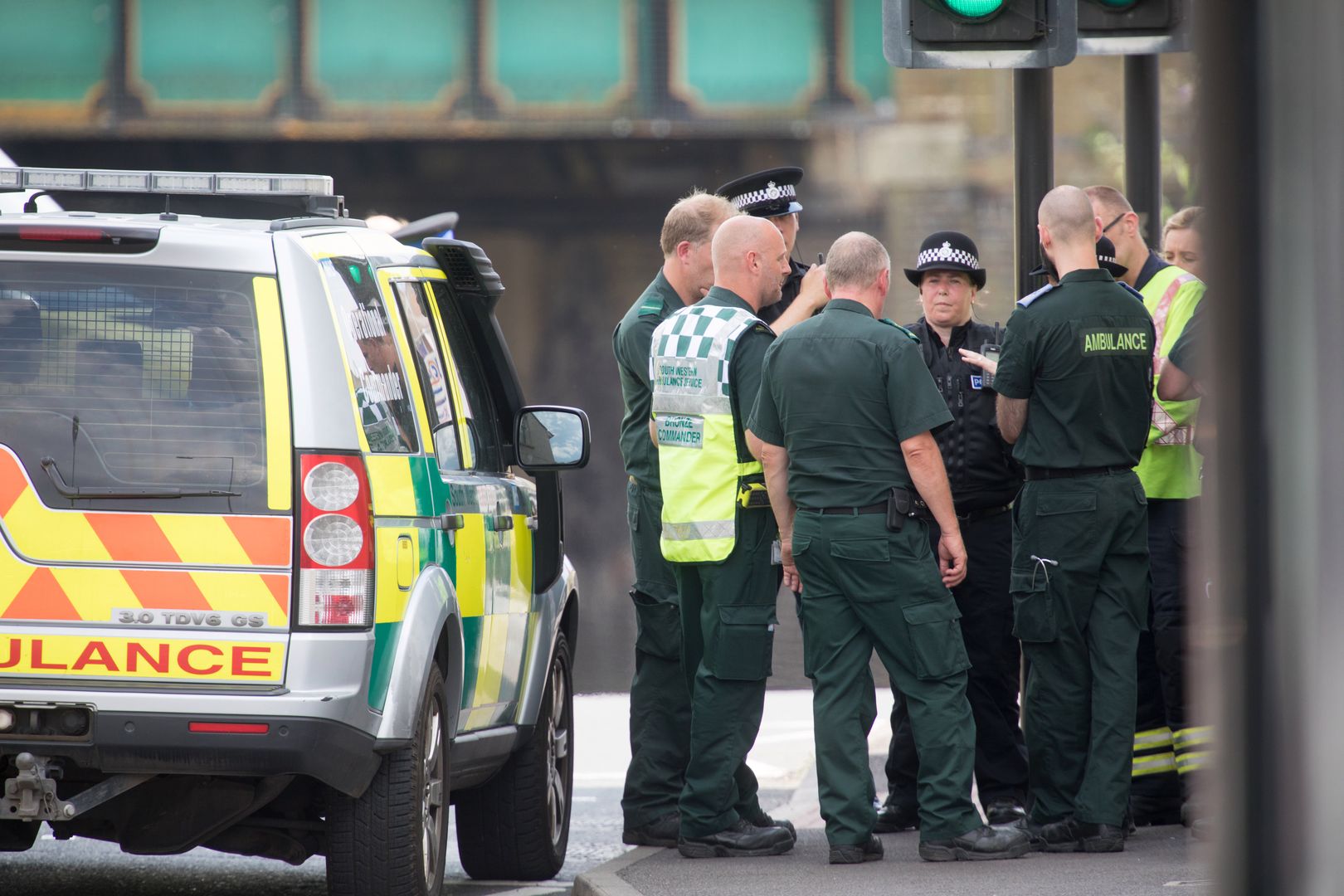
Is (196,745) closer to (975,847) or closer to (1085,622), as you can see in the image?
(975,847)

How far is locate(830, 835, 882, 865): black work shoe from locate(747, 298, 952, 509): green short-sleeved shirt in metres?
1.02

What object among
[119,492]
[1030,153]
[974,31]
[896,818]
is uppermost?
[974,31]

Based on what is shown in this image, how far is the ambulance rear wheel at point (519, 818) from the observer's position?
6312mm

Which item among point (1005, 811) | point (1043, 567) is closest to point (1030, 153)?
point (1043, 567)

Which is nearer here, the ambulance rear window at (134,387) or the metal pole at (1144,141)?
the ambulance rear window at (134,387)

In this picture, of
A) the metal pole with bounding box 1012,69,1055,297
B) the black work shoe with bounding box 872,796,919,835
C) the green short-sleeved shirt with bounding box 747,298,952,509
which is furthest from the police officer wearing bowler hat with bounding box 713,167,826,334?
the black work shoe with bounding box 872,796,919,835

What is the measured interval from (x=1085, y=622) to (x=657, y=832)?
1.59m

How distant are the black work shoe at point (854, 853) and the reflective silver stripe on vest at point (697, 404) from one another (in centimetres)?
138

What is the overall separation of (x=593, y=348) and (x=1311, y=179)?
12198mm

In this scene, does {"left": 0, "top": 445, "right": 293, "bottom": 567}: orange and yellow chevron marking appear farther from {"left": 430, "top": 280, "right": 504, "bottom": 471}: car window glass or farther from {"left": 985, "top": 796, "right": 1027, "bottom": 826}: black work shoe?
{"left": 985, "top": 796, "right": 1027, "bottom": 826}: black work shoe

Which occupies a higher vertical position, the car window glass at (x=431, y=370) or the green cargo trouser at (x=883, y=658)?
the car window glass at (x=431, y=370)

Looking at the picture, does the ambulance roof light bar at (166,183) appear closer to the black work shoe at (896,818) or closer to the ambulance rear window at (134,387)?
the ambulance rear window at (134,387)

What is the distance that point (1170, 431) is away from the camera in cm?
650

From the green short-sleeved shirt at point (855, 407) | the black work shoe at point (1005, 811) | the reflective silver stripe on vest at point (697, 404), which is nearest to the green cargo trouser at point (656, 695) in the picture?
the reflective silver stripe on vest at point (697, 404)
